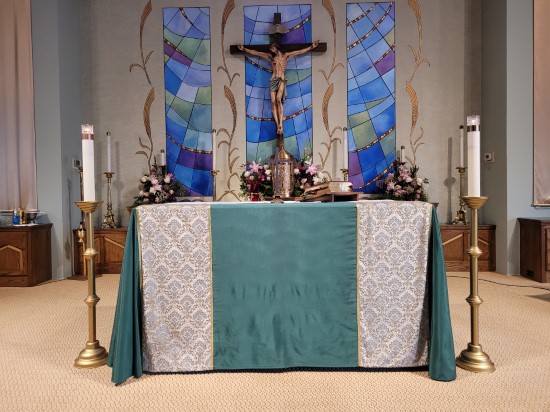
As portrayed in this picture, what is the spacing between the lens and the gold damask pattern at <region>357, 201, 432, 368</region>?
206 centimetres

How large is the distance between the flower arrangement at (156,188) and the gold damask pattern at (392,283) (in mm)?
3275

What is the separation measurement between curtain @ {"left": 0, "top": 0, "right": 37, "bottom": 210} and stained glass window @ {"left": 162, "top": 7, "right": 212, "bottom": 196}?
61.4 inches

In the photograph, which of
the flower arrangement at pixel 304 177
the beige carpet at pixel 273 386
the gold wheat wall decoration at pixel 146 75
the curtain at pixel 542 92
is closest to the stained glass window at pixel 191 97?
the gold wheat wall decoration at pixel 146 75

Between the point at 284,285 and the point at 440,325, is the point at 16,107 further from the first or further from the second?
the point at 440,325

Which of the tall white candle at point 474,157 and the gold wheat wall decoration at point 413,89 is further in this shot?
the gold wheat wall decoration at point 413,89

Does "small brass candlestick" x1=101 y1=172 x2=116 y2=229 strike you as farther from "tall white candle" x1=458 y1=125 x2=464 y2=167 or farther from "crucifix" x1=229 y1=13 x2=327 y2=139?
"tall white candle" x1=458 y1=125 x2=464 y2=167

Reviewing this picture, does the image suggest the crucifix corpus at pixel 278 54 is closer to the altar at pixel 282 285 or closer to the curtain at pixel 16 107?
the curtain at pixel 16 107

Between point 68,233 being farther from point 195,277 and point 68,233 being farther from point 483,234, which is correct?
point 483,234

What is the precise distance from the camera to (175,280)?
2080mm

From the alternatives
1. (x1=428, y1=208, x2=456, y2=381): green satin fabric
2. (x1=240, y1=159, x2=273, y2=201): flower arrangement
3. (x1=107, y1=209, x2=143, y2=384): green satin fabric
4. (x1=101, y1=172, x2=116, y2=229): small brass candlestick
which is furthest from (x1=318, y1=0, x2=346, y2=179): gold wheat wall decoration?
(x1=107, y1=209, x2=143, y2=384): green satin fabric

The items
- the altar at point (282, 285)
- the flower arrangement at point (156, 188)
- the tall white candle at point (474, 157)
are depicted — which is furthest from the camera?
the flower arrangement at point (156, 188)

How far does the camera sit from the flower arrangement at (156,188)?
484cm

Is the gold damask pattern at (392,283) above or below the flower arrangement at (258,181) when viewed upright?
below

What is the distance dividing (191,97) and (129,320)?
3.89m
